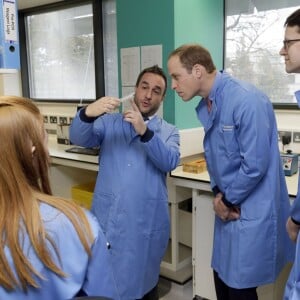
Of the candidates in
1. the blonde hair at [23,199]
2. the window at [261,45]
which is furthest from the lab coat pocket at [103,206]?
the window at [261,45]

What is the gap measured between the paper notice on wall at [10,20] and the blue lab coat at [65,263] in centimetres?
74

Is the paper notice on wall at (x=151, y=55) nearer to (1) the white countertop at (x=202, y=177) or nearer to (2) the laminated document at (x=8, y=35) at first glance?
(1) the white countertop at (x=202, y=177)

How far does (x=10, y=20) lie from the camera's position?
124 centimetres

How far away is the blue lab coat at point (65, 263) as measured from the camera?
730mm

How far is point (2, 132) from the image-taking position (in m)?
0.74

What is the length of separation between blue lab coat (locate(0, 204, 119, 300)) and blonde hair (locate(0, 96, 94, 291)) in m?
0.01

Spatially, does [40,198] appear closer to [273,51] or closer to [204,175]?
[204,175]

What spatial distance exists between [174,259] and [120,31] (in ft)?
5.71

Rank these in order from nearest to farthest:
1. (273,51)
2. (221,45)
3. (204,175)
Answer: (204,175)
(273,51)
(221,45)

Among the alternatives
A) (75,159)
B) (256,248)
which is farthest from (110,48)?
(256,248)

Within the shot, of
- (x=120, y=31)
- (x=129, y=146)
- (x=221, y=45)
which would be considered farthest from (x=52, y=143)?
(x=129, y=146)

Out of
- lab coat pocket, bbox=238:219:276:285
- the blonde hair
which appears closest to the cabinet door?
lab coat pocket, bbox=238:219:276:285

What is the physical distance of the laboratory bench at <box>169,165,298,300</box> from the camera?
208cm

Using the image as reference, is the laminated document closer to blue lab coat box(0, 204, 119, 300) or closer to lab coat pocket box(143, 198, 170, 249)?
blue lab coat box(0, 204, 119, 300)
